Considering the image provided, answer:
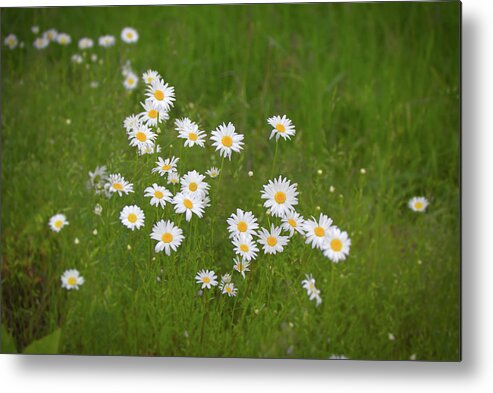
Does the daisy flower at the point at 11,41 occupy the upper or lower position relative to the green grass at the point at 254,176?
upper

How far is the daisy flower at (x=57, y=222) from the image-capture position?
179 centimetres

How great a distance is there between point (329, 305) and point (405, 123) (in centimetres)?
45

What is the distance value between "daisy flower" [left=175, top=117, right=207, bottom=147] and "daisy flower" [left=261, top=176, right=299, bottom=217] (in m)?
0.18

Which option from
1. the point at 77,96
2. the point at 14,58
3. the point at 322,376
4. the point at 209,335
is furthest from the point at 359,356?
the point at 14,58

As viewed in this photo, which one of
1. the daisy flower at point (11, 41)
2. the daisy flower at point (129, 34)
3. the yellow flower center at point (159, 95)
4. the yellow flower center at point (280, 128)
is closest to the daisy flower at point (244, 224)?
the yellow flower center at point (280, 128)

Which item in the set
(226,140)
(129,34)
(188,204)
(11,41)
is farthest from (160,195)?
(11,41)

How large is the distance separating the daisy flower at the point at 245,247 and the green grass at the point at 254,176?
26mm

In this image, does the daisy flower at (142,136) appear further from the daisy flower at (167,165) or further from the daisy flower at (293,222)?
the daisy flower at (293,222)

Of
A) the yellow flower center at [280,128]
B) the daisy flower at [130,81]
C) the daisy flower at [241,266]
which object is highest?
the daisy flower at [130,81]

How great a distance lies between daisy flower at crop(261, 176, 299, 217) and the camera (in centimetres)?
172

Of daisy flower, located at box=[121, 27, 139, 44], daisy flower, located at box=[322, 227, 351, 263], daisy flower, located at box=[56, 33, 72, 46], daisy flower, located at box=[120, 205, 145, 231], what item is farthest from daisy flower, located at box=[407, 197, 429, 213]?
daisy flower, located at box=[56, 33, 72, 46]

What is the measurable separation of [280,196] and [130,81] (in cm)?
46

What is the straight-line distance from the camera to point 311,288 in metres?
1.73

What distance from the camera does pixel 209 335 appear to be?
Answer: 5.74 feet
